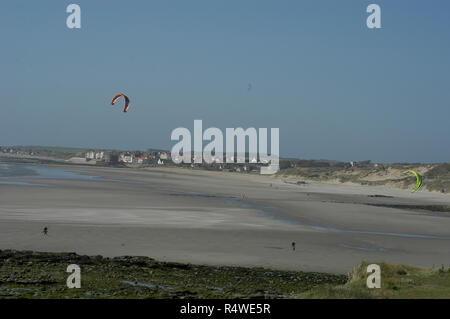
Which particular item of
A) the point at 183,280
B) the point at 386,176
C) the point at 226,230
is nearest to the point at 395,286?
the point at 183,280

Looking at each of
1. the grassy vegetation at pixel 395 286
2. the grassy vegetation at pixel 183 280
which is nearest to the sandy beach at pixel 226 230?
the grassy vegetation at pixel 183 280

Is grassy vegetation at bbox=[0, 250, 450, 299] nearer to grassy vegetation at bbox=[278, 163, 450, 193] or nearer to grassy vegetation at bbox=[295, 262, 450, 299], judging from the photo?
grassy vegetation at bbox=[295, 262, 450, 299]

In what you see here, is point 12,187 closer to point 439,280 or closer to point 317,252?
point 317,252

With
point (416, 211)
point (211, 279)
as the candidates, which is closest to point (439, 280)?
point (211, 279)

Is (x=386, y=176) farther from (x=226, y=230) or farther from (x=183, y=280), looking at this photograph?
(x=183, y=280)

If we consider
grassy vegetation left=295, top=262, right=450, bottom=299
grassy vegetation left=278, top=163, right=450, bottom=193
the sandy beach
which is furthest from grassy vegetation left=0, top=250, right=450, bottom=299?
grassy vegetation left=278, top=163, right=450, bottom=193

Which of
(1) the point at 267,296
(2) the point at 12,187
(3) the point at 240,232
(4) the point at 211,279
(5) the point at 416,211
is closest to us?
(1) the point at 267,296

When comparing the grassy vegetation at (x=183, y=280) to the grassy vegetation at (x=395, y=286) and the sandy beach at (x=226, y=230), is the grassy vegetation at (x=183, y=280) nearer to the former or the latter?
the grassy vegetation at (x=395, y=286)

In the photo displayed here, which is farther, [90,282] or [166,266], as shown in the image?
[166,266]
